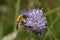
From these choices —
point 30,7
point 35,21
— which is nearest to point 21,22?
point 35,21

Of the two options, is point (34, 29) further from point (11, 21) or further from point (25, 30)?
point (11, 21)

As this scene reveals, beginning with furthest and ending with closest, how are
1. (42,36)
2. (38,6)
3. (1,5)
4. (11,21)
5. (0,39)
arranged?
(1,5)
(11,21)
(0,39)
(38,6)
(42,36)

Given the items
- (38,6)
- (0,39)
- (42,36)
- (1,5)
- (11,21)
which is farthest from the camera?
(1,5)

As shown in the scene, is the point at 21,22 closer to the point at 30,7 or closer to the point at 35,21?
the point at 35,21

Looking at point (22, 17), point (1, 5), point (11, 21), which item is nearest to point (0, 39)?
point (22, 17)
